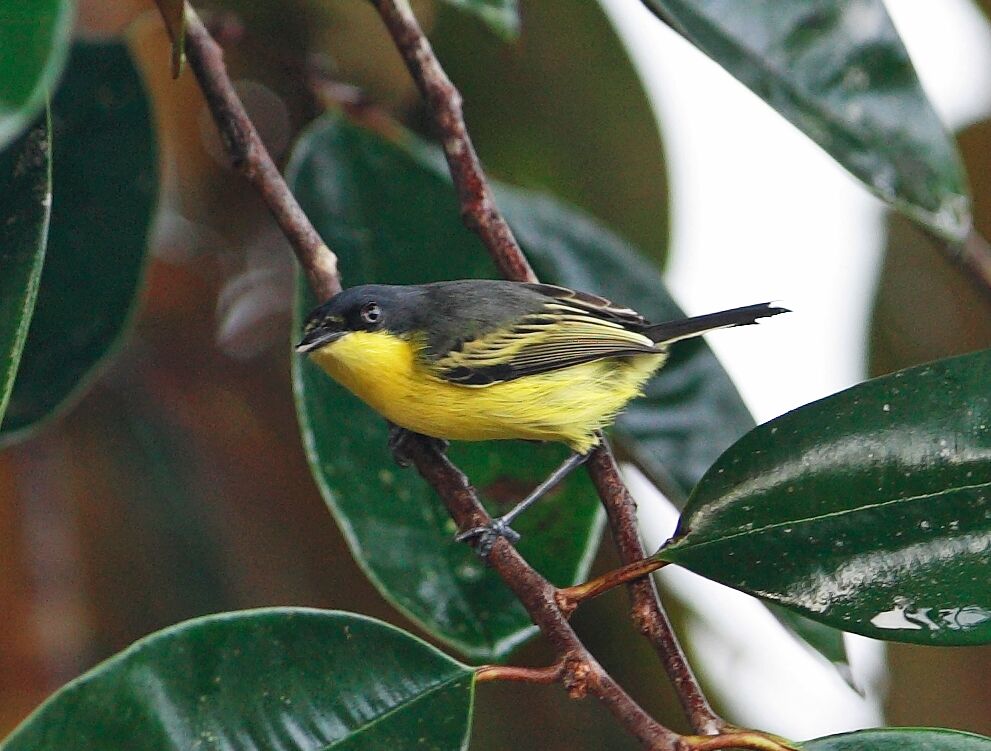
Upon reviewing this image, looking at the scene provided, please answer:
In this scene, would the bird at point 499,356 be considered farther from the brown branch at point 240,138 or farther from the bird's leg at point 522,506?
the brown branch at point 240,138

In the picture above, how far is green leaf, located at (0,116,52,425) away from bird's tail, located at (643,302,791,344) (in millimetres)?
1127

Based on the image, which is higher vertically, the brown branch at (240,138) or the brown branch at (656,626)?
the brown branch at (240,138)

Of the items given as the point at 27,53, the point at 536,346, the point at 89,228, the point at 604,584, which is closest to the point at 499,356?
the point at 536,346

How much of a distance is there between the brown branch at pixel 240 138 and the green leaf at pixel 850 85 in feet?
2.07

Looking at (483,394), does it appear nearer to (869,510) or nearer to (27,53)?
(869,510)

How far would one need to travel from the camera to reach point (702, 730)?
1.26 m

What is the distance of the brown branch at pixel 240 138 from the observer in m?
1.72

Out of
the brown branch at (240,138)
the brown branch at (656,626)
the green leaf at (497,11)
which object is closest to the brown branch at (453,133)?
the green leaf at (497,11)

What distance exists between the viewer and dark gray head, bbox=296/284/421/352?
187cm

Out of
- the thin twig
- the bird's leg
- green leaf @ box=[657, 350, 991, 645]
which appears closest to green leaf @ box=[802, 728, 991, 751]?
green leaf @ box=[657, 350, 991, 645]

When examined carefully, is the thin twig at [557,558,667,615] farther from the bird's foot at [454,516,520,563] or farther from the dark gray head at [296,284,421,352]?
the dark gray head at [296,284,421,352]

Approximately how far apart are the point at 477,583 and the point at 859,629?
698 mm

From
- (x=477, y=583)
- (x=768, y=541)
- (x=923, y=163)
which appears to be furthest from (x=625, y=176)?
(x=768, y=541)

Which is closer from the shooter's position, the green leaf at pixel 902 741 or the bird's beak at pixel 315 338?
the green leaf at pixel 902 741
